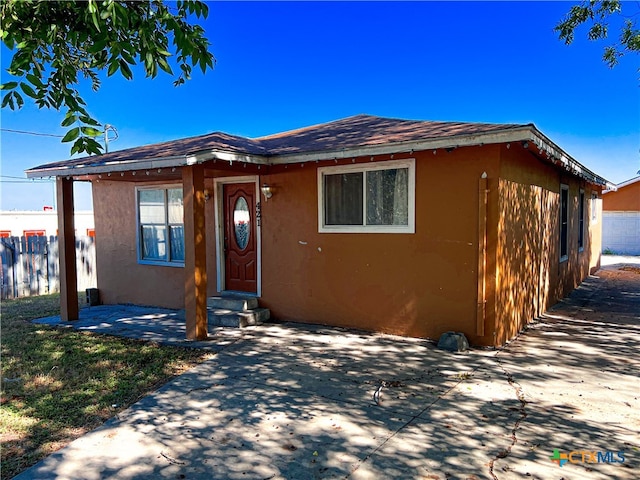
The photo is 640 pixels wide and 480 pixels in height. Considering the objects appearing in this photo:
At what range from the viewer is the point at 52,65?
315cm

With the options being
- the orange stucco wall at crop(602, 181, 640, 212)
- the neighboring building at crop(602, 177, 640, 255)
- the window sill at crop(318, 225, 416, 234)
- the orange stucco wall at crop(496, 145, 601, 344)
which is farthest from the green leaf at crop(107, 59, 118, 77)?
the orange stucco wall at crop(602, 181, 640, 212)

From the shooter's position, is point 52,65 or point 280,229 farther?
point 280,229

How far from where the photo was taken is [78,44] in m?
3.08

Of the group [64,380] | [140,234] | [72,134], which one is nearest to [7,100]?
[72,134]

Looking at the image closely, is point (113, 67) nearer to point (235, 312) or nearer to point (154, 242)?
point (235, 312)

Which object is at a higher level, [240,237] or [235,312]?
[240,237]

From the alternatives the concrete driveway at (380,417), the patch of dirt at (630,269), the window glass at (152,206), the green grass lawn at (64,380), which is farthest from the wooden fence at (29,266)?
the patch of dirt at (630,269)

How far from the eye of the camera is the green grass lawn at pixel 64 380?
3.36 metres

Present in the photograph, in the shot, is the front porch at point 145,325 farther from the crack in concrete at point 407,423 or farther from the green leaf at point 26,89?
the green leaf at point 26,89

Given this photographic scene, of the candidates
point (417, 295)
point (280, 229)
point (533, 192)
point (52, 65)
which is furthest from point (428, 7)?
point (52, 65)

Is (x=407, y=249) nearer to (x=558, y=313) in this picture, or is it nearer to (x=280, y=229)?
(x=280, y=229)

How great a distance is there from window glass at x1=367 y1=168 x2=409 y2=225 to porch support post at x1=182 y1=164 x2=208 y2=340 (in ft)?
8.27

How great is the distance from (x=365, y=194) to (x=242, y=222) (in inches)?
102

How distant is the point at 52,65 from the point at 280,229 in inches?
173
